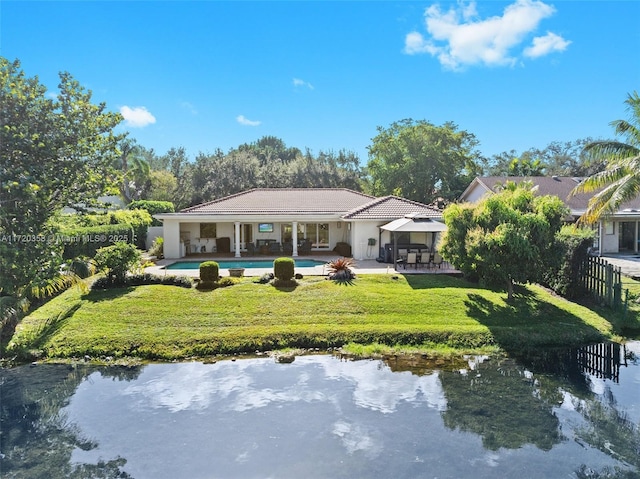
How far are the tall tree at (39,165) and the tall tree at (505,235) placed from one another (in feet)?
41.3

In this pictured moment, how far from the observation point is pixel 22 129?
12.2 metres

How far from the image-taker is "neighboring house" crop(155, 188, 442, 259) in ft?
85.6

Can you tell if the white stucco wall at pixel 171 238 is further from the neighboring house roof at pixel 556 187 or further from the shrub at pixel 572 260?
the neighboring house roof at pixel 556 187

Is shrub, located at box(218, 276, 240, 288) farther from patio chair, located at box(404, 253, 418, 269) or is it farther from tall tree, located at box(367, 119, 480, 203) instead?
tall tree, located at box(367, 119, 480, 203)

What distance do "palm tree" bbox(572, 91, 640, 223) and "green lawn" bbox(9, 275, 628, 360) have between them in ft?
17.8

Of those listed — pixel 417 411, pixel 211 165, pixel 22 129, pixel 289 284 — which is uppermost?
pixel 211 165

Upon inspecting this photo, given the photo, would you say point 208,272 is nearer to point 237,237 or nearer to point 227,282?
point 227,282

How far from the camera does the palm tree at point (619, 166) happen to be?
743 inches

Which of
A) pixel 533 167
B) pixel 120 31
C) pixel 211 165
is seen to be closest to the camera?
pixel 120 31

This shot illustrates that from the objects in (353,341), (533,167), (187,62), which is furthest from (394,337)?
(533,167)

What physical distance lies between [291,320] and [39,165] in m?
8.87

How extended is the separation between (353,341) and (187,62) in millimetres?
16613

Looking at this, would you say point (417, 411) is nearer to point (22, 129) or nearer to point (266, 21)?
point (22, 129)

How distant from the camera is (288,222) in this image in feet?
98.0
